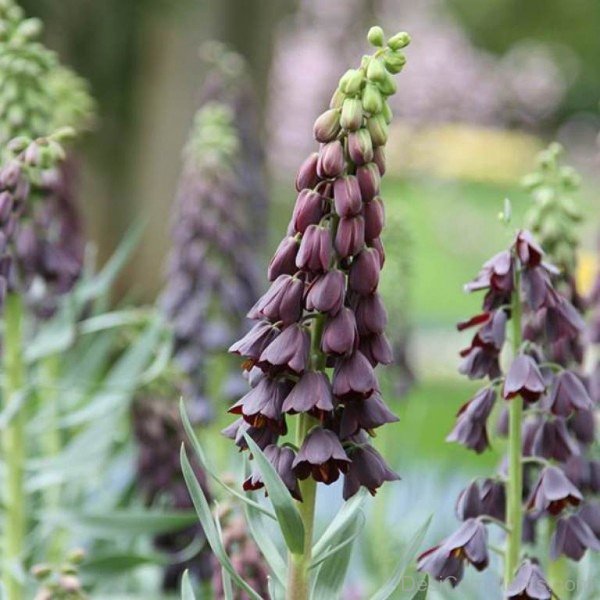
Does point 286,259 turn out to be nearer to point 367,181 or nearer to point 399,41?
point 367,181

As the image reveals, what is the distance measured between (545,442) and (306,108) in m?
25.0

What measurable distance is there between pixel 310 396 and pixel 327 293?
0.44 ft

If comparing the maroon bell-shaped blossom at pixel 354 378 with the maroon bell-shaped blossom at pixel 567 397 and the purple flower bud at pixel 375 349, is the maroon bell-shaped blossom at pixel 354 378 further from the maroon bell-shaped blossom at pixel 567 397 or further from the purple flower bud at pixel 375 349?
the maroon bell-shaped blossom at pixel 567 397

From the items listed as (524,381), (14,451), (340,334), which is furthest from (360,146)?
(14,451)

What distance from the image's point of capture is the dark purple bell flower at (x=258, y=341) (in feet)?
5.79

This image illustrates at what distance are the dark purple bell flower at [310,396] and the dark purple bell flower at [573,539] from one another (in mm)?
590

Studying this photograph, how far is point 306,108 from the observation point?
26.8 metres

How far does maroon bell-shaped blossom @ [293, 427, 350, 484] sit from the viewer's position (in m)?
1.71

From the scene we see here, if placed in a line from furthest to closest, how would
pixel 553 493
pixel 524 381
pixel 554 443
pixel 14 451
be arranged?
pixel 14 451, pixel 554 443, pixel 553 493, pixel 524 381

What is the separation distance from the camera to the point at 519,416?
2020mm

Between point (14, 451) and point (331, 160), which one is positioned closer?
point (331, 160)

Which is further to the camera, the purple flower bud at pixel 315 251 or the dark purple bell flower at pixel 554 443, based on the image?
the dark purple bell flower at pixel 554 443

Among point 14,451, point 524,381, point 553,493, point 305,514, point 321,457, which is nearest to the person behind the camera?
point 321,457

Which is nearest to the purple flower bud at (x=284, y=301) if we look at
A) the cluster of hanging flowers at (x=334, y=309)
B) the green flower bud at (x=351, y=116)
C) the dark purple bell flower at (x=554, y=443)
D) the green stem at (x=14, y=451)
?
the cluster of hanging flowers at (x=334, y=309)
